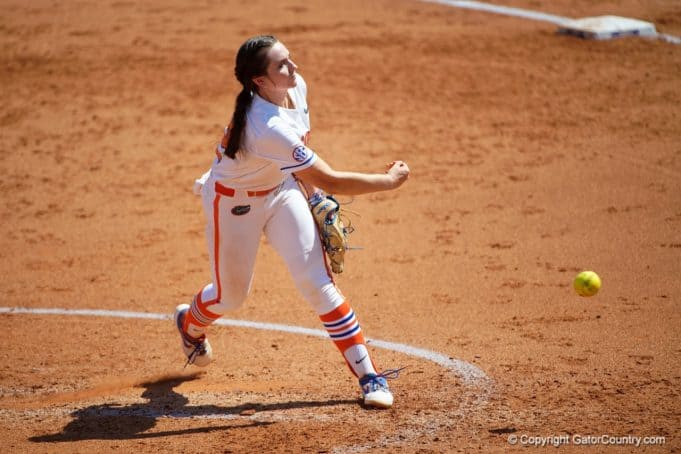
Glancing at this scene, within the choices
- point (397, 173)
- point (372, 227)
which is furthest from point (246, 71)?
point (372, 227)

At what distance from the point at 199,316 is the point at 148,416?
0.66 m

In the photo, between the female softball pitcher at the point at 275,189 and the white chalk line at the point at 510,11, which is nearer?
the female softball pitcher at the point at 275,189

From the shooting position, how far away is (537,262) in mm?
8016

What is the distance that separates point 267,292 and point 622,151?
470 centimetres

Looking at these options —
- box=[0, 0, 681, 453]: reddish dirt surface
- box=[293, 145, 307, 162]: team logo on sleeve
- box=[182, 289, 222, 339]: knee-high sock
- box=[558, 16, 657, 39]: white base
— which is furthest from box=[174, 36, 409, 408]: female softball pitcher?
box=[558, 16, 657, 39]: white base

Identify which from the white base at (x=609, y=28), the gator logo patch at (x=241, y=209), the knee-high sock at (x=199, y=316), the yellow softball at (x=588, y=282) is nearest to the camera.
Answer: the gator logo patch at (x=241, y=209)

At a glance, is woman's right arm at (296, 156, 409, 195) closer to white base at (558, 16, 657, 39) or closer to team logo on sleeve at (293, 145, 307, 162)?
team logo on sleeve at (293, 145, 307, 162)

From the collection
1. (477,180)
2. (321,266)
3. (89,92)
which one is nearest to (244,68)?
(321,266)

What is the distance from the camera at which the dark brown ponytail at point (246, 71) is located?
510 centimetres

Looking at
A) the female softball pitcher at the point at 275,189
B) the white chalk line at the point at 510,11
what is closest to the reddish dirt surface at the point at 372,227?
the white chalk line at the point at 510,11

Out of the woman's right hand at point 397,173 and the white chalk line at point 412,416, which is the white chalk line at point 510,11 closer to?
the white chalk line at point 412,416

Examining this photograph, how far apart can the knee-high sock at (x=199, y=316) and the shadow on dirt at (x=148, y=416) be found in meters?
0.40

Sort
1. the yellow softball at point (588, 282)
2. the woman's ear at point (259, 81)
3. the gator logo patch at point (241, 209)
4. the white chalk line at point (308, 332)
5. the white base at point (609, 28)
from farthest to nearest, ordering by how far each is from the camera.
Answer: the white base at point (609, 28), the yellow softball at point (588, 282), the white chalk line at point (308, 332), the gator logo patch at point (241, 209), the woman's ear at point (259, 81)

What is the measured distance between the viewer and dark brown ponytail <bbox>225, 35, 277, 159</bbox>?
201 inches
